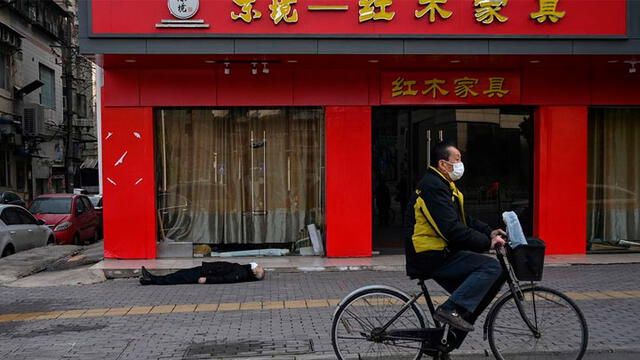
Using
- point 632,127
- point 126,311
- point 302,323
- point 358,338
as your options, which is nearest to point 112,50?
point 126,311

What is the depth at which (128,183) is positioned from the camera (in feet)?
33.6

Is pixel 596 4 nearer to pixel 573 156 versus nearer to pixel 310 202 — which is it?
pixel 573 156

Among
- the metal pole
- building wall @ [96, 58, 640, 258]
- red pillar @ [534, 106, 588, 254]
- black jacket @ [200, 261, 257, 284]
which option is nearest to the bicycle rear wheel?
black jacket @ [200, 261, 257, 284]

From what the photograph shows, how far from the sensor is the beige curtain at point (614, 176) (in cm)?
1134

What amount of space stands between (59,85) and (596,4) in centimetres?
3075

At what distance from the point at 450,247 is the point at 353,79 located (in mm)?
6501

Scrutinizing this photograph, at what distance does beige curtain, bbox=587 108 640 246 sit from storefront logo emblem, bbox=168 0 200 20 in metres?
8.18

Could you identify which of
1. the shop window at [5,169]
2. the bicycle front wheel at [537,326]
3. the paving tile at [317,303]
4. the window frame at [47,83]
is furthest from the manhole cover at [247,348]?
the window frame at [47,83]

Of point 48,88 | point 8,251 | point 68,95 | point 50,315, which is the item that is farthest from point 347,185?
point 48,88

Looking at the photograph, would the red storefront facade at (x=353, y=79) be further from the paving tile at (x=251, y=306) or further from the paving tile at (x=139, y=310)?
the paving tile at (x=251, y=306)

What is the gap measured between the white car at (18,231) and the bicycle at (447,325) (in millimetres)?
9514

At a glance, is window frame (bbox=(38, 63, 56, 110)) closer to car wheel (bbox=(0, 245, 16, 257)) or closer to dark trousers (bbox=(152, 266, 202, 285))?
car wheel (bbox=(0, 245, 16, 257))

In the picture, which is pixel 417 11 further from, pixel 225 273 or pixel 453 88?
pixel 225 273

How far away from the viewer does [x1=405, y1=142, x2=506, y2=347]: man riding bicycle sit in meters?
4.27
